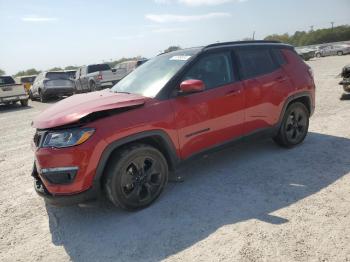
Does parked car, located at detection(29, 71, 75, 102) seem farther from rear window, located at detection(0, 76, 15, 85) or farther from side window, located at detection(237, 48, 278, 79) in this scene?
side window, located at detection(237, 48, 278, 79)

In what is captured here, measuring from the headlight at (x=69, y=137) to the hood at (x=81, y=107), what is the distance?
96mm

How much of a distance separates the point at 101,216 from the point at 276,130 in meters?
3.02

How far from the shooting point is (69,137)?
139 inches

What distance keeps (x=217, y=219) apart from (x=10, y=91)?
1602cm

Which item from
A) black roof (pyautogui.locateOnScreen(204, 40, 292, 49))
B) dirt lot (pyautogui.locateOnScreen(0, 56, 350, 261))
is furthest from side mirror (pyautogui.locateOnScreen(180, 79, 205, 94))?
dirt lot (pyautogui.locateOnScreen(0, 56, 350, 261))

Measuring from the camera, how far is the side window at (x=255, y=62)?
499 centimetres

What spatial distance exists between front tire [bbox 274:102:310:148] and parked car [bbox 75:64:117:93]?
527 inches

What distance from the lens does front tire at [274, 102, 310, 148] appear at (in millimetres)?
5537

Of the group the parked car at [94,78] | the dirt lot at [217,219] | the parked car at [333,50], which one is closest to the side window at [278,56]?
the dirt lot at [217,219]

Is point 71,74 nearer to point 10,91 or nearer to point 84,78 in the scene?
point 84,78

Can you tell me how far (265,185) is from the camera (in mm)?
4352

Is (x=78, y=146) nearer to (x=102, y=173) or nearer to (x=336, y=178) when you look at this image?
(x=102, y=173)

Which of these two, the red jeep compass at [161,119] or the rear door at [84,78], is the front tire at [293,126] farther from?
the rear door at [84,78]

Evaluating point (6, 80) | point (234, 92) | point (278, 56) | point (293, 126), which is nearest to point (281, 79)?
point (278, 56)
